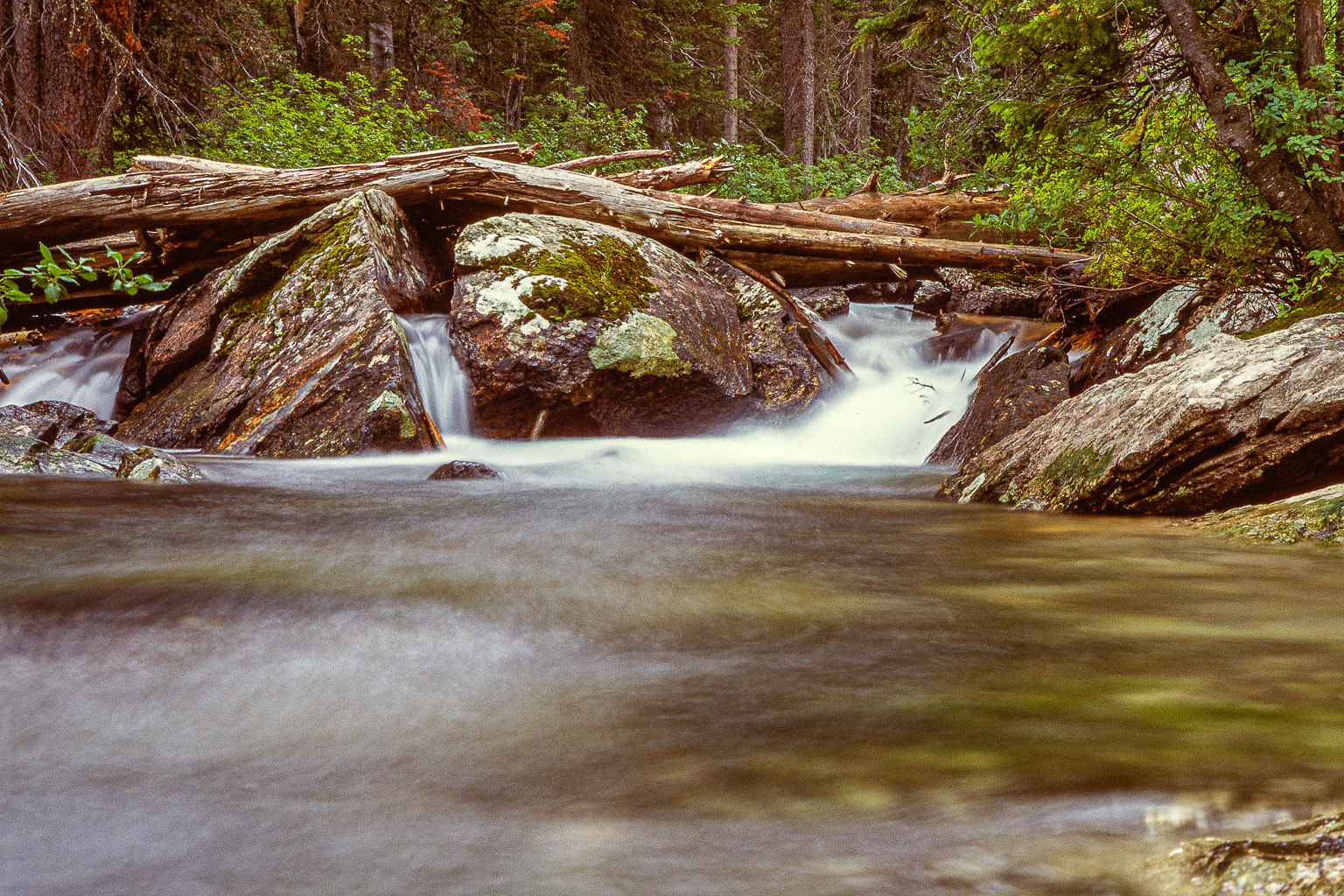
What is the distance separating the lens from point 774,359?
9.27 meters

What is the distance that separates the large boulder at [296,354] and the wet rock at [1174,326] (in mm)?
5618

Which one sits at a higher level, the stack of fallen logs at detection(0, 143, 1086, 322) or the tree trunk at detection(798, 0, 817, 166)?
the tree trunk at detection(798, 0, 817, 166)

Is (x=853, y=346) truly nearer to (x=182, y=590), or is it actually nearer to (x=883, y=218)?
(x=883, y=218)

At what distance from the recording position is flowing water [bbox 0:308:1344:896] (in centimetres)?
144

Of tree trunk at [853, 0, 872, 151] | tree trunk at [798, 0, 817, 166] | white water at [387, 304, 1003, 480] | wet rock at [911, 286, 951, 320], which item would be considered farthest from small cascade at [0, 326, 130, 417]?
tree trunk at [853, 0, 872, 151]

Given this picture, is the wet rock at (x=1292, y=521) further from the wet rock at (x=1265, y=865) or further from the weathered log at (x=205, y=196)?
Answer: the weathered log at (x=205, y=196)

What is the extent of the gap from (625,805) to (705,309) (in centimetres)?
744

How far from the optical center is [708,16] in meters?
22.0

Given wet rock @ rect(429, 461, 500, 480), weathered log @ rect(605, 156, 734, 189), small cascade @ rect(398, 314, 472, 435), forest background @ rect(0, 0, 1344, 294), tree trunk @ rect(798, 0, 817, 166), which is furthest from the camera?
tree trunk @ rect(798, 0, 817, 166)

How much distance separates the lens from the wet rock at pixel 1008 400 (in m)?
6.80

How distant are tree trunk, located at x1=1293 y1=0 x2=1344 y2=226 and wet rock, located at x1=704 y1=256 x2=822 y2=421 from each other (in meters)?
4.83

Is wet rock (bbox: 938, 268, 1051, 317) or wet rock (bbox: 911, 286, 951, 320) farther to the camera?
wet rock (bbox: 911, 286, 951, 320)

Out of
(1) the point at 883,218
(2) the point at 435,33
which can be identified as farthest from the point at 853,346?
(2) the point at 435,33

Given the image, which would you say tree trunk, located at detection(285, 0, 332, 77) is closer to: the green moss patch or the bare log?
the bare log
